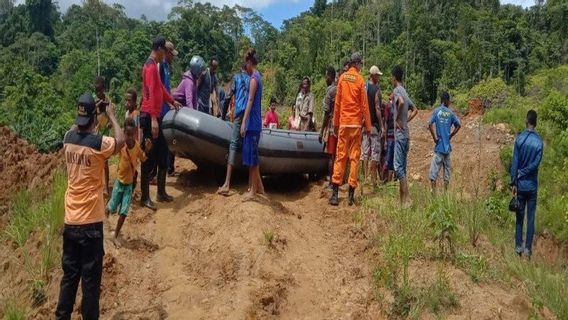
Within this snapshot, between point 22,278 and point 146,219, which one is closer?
point 22,278

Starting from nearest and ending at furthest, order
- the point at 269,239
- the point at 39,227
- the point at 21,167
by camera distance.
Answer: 1. the point at 269,239
2. the point at 39,227
3. the point at 21,167

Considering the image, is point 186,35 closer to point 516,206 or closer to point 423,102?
point 423,102

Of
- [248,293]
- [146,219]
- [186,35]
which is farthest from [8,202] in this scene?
[186,35]

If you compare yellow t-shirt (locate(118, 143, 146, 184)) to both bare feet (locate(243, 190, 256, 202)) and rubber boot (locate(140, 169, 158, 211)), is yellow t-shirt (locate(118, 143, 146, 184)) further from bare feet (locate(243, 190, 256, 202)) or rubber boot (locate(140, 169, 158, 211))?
bare feet (locate(243, 190, 256, 202))

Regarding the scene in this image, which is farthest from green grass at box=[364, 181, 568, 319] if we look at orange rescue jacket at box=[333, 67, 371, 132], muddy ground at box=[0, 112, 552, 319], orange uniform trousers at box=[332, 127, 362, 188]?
orange rescue jacket at box=[333, 67, 371, 132]

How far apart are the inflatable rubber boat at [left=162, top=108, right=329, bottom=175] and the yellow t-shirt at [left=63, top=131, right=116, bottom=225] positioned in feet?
8.74

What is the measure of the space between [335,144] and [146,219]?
2576 millimetres

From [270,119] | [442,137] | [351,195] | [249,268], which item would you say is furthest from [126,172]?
[270,119]

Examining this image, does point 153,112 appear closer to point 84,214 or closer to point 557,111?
point 84,214

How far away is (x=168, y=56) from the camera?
6.61 metres

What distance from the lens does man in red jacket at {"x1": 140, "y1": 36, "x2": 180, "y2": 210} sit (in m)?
6.21

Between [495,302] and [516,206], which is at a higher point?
[516,206]

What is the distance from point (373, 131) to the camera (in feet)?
25.5

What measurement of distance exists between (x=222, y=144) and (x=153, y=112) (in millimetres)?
1024
